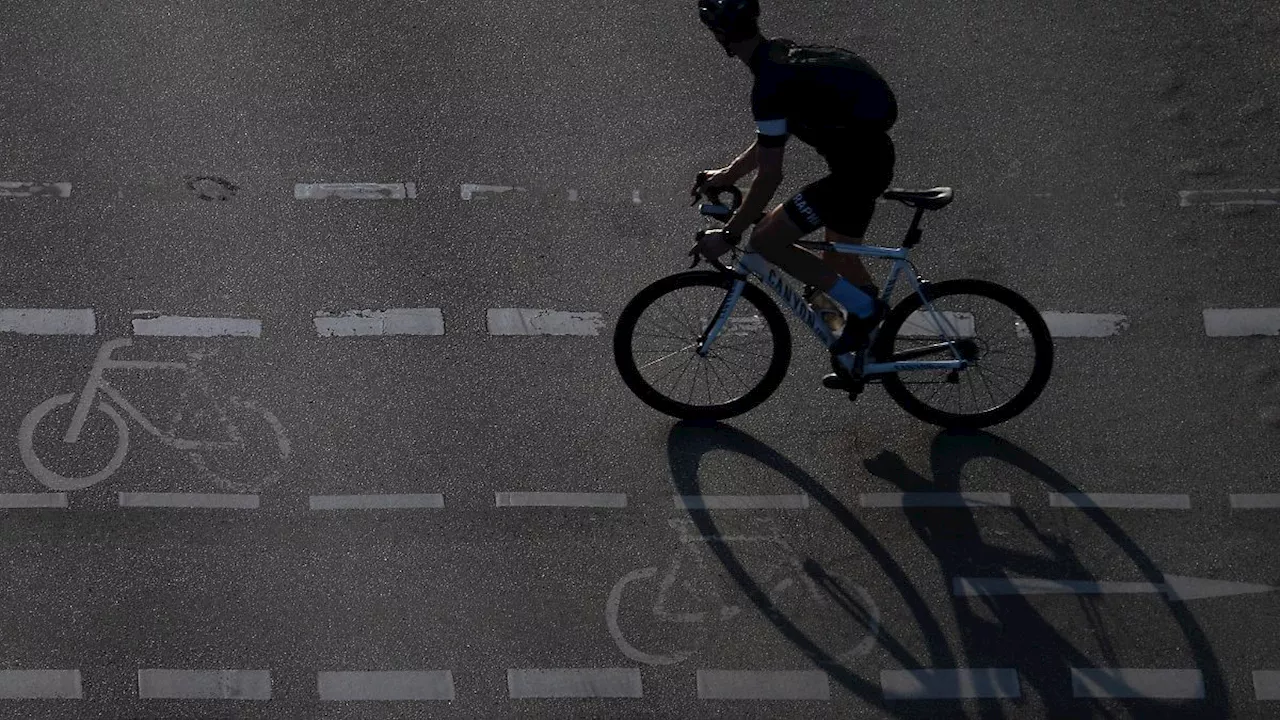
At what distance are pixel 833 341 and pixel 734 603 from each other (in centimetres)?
148

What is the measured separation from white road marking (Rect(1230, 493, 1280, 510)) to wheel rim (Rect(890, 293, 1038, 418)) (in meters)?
1.17

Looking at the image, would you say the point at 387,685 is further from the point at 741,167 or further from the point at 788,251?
the point at 741,167

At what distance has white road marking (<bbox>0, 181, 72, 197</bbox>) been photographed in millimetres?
8969

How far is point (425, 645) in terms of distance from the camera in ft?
22.8

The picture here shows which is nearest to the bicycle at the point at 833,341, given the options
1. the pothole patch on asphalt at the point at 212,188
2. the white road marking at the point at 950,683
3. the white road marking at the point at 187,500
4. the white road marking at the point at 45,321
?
the white road marking at the point at 950,683

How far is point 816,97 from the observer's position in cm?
692

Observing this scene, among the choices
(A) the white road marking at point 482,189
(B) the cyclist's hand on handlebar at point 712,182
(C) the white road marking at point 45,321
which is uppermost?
(B) the cyclist's hand on handlebar at point 712,182

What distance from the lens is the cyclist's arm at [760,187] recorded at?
686 cm

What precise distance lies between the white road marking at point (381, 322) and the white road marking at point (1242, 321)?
434cm

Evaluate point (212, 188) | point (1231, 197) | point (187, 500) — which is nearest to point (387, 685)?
point (187, 500)

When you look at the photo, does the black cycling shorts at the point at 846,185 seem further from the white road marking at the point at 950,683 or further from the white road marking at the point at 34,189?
the white road marking at the point at 34,189

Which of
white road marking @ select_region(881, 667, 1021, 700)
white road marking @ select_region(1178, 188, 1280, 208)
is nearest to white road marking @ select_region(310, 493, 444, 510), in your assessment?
white road marking @ select_region(881, 667, 1021, 700)

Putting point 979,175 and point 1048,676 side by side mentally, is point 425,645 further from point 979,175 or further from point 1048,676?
point 979,175

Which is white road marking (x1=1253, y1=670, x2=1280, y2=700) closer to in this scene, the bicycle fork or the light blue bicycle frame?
the light blue bicycle frame
